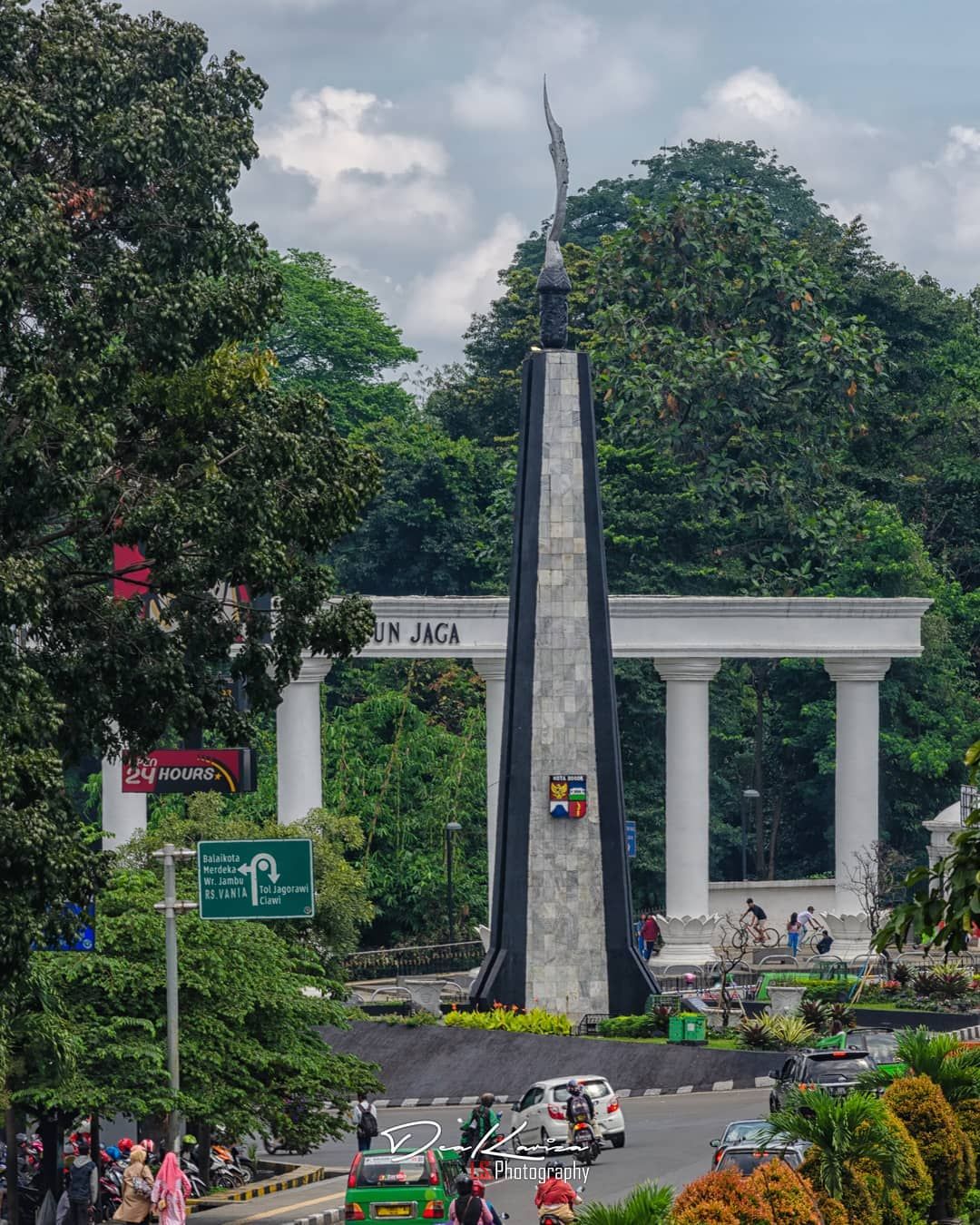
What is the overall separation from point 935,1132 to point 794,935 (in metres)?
34.3

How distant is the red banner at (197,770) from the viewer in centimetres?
4159

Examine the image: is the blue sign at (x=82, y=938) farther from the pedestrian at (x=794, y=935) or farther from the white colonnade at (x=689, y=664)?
the pedestrian at (x=794, y=935)

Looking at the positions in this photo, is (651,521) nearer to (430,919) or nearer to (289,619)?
(430,919)

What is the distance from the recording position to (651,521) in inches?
3014

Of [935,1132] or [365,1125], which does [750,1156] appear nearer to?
[935,1132]

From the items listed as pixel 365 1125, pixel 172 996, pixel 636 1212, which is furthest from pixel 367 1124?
pixel 636 1212

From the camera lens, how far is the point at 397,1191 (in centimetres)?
3031

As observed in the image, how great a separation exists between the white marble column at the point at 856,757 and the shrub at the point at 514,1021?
44.2ft

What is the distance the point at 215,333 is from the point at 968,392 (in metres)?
55.4

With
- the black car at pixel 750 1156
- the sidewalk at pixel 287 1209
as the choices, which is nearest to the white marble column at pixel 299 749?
the sidewalk at pixel 287 1209

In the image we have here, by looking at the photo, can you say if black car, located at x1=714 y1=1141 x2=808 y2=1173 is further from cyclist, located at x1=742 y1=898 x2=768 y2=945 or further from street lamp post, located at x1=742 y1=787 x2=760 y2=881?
street lamp post, located at x1=742 y1=787 x2=760 y2=881

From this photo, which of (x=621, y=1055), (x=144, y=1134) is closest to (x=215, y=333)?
(x=144, y=1134)

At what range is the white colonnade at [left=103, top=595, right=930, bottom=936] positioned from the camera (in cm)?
5769

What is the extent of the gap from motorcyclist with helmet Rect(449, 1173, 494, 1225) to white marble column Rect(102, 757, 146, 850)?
26.4 m
